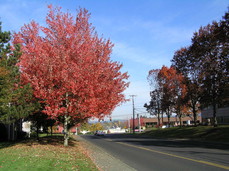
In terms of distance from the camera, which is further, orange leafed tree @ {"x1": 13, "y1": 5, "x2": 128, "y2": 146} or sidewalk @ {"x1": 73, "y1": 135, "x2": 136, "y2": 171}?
orange leafed tree @ {"x1": 13, "y1": 5, "x2": 128, "y2": 146}

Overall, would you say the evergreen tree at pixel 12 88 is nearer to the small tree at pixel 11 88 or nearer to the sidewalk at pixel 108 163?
the small tree at pixel 11 88

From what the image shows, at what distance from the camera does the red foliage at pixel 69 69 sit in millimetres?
14375

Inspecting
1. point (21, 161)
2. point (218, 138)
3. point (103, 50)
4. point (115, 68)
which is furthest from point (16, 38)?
point (218, 138)

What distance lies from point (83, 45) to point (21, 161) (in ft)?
27.1

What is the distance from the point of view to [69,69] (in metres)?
14.4

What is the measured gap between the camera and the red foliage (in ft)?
47.2

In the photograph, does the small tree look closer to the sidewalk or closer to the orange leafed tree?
the orange leafed tree

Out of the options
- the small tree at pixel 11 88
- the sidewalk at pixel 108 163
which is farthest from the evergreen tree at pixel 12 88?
the sidewalk at pixel 108 163

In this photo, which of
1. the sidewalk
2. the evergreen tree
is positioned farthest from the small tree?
the sidewalk

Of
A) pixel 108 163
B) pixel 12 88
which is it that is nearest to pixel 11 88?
pixel 12 88

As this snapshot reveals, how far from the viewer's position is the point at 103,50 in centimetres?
1747

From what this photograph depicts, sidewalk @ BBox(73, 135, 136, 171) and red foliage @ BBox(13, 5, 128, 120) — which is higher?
red foliage @ BBox(13, 5, 128, 120)

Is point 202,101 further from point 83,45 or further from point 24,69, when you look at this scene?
point 24,69

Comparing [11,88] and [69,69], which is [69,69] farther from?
[11,88]
